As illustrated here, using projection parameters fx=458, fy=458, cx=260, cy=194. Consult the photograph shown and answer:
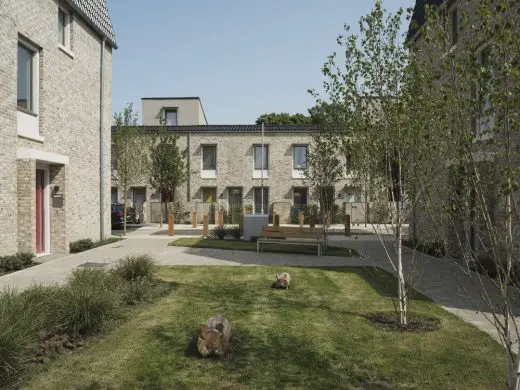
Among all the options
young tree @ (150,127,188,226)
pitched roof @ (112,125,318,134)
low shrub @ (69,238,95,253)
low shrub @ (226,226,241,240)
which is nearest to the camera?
low shrub @ (69,238,95,253)

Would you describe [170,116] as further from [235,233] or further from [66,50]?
[66,50]

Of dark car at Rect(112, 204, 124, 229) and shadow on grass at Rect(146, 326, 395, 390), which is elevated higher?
dark car at Rect(112, 204, 124, 229)

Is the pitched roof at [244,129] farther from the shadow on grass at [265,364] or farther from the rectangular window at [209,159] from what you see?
the shadow on grass at [265,364]

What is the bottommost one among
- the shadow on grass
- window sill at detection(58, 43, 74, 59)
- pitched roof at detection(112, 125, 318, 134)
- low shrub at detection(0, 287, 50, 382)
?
the shadow on grass

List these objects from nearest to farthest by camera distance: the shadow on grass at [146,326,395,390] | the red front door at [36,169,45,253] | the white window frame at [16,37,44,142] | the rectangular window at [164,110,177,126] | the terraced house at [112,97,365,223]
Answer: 1. the shadow on grass at [146,326,395,390]
2. the white window frame at [16,37,44,142]
3. the red front door at [36,169,45,253]
4. the terraced house at [112,97,365,223]
5. the rectangular window at [164,110,177,126]

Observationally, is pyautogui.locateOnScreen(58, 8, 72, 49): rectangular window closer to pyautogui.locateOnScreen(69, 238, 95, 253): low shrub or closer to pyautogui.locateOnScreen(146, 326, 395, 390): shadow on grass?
pyautogui.locateOnScreen(69, 238, 95, 253): low shrub

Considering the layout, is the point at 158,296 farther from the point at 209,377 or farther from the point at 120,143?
the point at 120,143

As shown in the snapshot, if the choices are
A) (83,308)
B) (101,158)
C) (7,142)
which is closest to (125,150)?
(101,158)

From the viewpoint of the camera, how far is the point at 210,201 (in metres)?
33.7

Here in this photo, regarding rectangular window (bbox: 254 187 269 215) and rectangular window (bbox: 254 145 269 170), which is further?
rectangular window (bbox: 254 145 269 170)

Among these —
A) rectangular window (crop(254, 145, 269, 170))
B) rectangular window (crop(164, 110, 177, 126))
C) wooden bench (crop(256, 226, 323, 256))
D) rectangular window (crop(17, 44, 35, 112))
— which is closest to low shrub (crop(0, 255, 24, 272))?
rectangular window (crop(17, 44, 35, 112))

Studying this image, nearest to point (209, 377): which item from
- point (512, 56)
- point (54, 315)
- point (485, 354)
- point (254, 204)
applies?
point (54, 315)

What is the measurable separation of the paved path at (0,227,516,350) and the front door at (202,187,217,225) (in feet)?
47.5

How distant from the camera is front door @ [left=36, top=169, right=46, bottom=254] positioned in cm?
1370
